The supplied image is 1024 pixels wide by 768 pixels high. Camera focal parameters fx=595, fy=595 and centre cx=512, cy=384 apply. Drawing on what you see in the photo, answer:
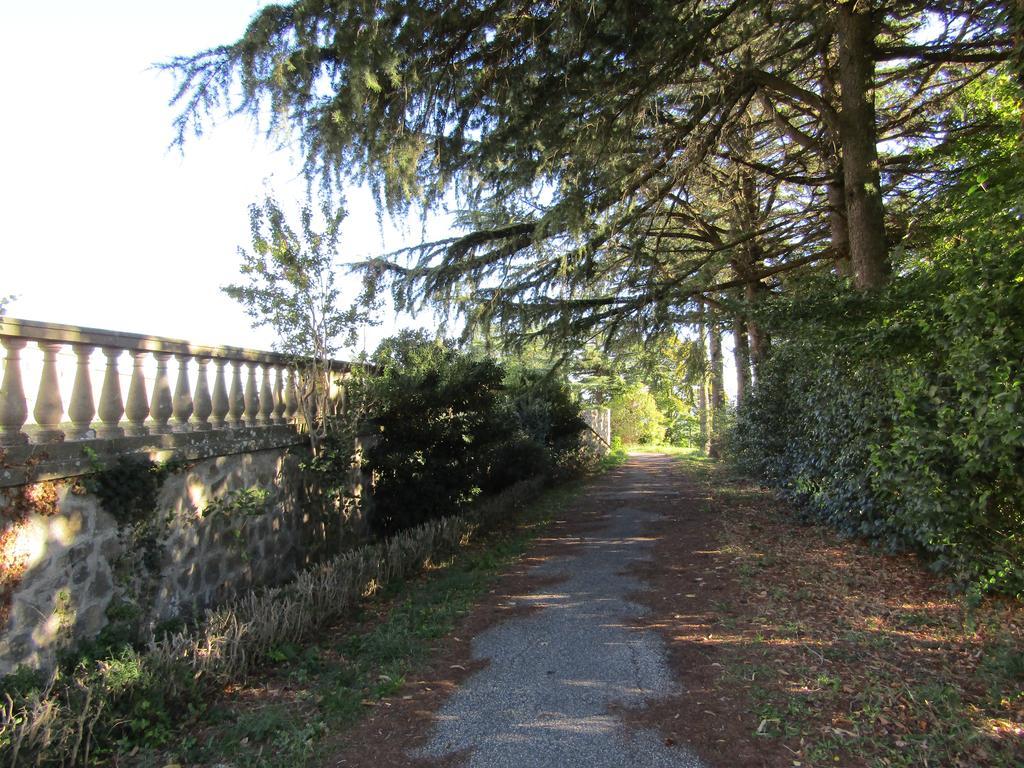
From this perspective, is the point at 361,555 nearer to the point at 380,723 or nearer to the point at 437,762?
the point at 380,723

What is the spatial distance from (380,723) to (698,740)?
5.73 ft

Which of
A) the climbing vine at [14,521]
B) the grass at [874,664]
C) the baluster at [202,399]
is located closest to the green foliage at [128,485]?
the climbing vine at [14,521]

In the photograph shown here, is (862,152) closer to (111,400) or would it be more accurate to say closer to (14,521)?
(111,400)

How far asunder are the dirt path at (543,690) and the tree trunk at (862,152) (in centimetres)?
482

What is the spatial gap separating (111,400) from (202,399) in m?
0.91

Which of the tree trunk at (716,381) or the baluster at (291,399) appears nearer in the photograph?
the baluster at (291,399)

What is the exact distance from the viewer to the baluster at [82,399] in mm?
3879

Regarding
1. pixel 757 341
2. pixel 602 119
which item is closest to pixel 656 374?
pixel 757 341

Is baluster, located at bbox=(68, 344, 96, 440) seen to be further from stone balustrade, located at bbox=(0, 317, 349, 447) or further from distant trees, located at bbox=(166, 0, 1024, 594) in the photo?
distant trees, located at bbox=(166, 0, 1024, 594)

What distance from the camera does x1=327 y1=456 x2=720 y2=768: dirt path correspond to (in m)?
3.02

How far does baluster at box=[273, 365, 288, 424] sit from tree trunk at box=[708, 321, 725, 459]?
571 centimetres

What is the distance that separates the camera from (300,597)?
471 centimetres

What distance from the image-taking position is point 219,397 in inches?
207

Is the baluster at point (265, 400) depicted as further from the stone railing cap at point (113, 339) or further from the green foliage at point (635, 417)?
the green foliage at point (635, 417)
